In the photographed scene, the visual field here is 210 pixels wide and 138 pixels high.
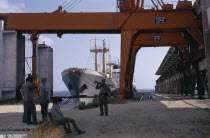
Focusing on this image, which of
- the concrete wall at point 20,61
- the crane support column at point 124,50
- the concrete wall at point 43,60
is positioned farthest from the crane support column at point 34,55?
the crane support column at point 124,50

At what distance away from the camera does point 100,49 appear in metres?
45.7

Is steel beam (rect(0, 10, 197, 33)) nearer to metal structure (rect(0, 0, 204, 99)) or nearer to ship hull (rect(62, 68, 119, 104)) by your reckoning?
metal structure (rect(0, 0, 204, 99))

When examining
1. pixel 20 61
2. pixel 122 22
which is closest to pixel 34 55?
pixel 20 61

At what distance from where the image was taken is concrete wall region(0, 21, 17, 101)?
1916cm

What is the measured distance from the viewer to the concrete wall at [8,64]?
1916cm

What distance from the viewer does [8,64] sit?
63.7 feet

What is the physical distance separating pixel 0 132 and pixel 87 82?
83.9 feet

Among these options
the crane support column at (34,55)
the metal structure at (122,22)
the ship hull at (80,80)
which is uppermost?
the metal structure at (122,22)

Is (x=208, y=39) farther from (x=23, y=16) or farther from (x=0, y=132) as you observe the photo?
(x=23, y=16)

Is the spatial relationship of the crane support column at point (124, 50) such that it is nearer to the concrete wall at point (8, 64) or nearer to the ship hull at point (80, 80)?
the concrete wall at point (8, 64)

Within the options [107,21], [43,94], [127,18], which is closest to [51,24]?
[107,21]

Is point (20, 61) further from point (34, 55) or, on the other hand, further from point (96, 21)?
point (96, 21)

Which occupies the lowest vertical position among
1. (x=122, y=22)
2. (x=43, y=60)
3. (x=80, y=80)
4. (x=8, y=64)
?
(x=80, y=80)

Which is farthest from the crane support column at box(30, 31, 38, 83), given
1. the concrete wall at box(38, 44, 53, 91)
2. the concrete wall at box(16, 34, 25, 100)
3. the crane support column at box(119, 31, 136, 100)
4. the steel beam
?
the crane support column at box(119, 31, 136, 100)
